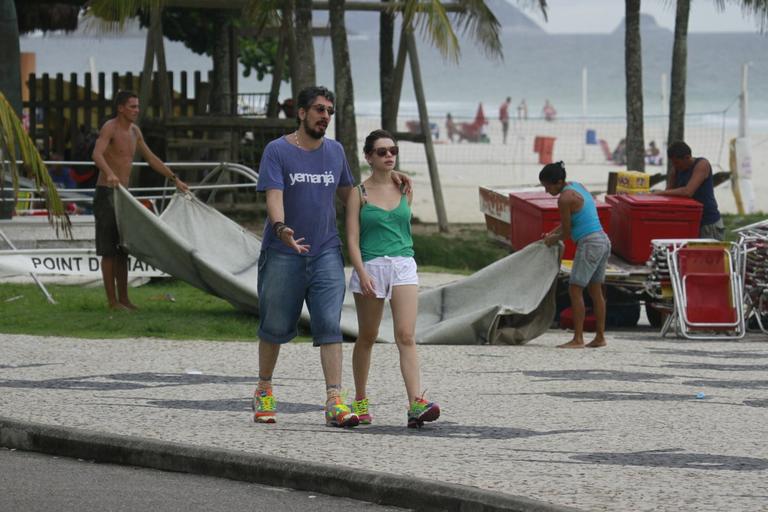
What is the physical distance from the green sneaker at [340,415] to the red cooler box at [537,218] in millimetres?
6990

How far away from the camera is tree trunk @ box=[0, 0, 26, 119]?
22.4m

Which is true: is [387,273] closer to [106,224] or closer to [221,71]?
[106,224]

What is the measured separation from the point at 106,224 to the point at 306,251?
19.7ft

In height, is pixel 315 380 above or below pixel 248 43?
below

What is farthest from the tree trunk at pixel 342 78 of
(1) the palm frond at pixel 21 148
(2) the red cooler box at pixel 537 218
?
(1) the palm frond at pixel 21 148

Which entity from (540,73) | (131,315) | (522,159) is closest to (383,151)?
(131,315)

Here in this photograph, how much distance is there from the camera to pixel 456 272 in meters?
20.5

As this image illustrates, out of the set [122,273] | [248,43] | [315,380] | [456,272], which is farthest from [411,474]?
[248,43]

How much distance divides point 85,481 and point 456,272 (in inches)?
509

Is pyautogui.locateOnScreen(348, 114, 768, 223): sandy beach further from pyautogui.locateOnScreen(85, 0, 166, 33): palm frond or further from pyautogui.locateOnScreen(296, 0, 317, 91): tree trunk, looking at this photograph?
pyautogui.locateOnScreen(85, 0, 166, 33): palm frond

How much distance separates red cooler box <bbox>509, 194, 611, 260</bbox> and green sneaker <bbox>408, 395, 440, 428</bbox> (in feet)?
22.9

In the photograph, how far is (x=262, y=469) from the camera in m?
7.70

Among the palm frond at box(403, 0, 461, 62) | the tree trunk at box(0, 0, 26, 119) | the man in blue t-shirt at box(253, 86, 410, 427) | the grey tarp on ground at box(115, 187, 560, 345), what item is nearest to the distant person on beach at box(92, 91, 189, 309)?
the grey tarp on ground at box(115, 187, 560, 345)

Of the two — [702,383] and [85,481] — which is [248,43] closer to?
[702,383]
